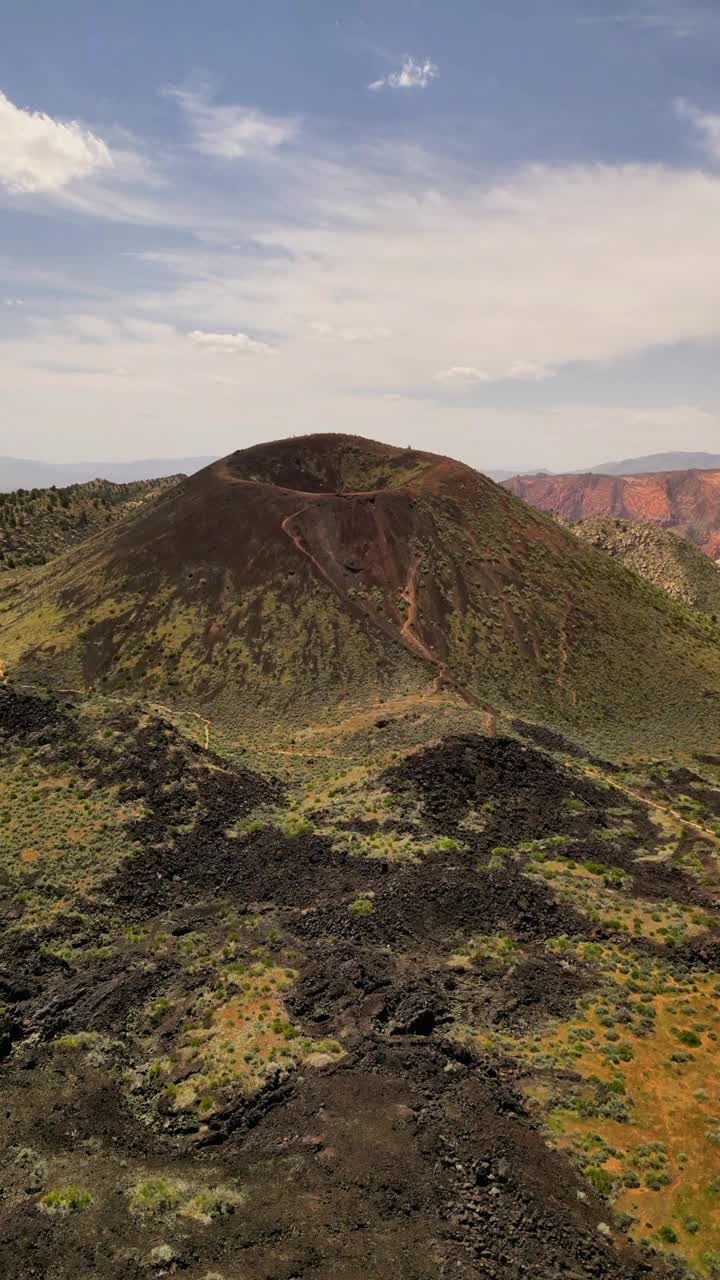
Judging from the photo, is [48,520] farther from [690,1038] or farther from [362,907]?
[690,1038]

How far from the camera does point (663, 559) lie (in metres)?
136

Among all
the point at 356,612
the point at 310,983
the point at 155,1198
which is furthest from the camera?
the point at 356,612

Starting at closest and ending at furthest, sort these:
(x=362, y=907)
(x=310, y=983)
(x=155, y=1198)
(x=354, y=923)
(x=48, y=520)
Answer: (x=155, y=1198) → (x=310, y=983) → (x=354, y=923) → (x=362, y=907) → (x=48, y=520)

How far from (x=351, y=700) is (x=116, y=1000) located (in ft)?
129

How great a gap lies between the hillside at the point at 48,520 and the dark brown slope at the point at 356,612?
22.8 meters

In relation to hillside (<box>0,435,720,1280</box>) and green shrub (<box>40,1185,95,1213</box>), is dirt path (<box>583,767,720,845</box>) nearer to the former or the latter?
hillside (<box>0,435,720,1280</box>)

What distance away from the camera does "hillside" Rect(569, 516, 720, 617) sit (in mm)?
126438

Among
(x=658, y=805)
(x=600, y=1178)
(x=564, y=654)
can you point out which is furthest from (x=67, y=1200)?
(x=564, y=654)

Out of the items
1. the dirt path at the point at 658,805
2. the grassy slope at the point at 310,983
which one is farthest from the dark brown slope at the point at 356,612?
the grassy slope at the point at 310,983

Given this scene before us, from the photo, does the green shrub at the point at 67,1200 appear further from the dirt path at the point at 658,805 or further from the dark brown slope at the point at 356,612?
the dark brown slope at the point at 356,612

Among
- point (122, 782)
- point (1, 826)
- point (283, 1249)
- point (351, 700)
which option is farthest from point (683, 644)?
point (283, 1249)

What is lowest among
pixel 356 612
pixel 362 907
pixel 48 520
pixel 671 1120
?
pixel 671 1120

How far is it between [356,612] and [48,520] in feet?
259

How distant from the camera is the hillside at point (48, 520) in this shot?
116125 millimetres
